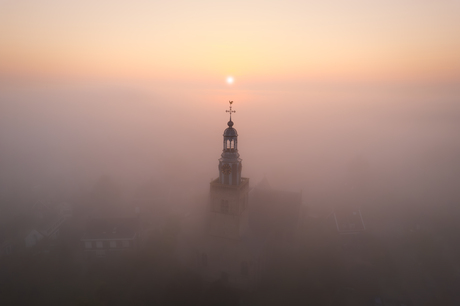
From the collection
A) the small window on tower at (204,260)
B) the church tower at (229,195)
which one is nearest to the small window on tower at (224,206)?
the church tower at (229,195)

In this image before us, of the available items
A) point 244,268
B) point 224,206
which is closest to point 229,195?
point 224,206

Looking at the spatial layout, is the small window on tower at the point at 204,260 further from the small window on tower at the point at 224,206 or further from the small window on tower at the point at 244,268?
the small window on tower at the point at 224,206

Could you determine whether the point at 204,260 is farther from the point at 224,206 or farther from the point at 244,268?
the point at 224,206

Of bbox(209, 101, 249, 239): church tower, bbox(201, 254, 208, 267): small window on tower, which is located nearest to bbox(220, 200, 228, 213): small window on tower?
bbox(209, 101, 249, 239): church tower

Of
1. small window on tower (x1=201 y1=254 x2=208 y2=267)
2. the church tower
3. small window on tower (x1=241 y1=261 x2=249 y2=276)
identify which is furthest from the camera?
small window on tower (x1=201 y1=254 x2=208 y2=267)

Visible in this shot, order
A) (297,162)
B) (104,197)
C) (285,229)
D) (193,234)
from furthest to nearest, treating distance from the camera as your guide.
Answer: (297,162) → (104,197) → (285,229) → (193,234)

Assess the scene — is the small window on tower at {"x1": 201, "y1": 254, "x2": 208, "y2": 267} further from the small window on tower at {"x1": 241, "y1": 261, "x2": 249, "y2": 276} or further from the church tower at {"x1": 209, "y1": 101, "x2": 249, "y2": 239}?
the small window on tower at {"x1": 241, "y1": 261, "x2": 249, "y2": 276}

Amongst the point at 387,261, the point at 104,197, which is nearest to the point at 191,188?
the point at 104,197

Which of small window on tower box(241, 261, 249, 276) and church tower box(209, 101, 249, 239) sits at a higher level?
church tower box(209, 101, 249, 239)

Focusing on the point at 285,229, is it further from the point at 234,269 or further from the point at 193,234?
the point at 193,234
